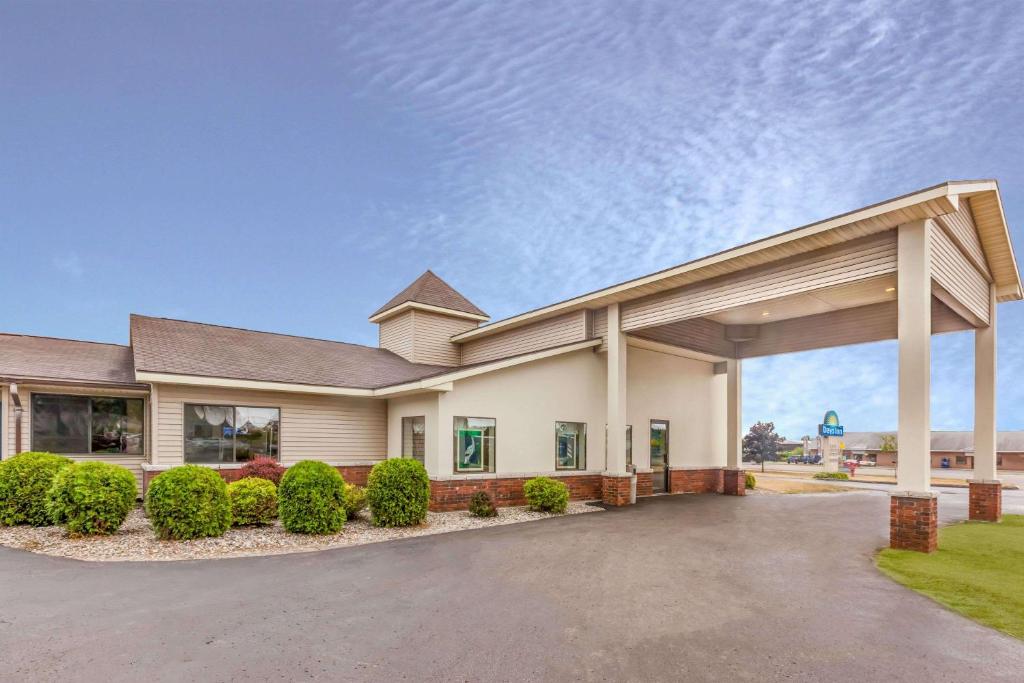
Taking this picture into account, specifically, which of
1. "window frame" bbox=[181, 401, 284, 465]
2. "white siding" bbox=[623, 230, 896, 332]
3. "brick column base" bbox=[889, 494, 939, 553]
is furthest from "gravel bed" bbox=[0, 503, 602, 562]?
"brick column base" bbox=[889, 494, 939, 553]

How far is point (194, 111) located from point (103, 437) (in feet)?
45.4

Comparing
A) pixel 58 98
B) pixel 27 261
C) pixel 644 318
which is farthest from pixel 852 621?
pixel 27 261

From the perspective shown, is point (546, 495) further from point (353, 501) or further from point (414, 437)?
point (353, 501)

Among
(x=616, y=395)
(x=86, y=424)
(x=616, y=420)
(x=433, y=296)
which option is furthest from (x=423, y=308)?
(x=86, y=424)

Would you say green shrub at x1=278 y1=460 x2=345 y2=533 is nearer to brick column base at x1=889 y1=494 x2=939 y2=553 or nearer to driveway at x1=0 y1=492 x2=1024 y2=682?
driveway at x1=0 y1=492 x2=1024 y2=682

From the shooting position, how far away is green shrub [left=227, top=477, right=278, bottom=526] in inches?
391

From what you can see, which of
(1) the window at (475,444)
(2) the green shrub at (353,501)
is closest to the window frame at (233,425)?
(2) the green shrub at (353,501)

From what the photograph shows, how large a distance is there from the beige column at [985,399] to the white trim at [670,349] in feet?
23.2

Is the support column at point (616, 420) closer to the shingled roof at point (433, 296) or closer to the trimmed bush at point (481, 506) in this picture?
the trimmed bush at point (481, 506)

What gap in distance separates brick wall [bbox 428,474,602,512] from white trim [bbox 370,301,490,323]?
8486mm

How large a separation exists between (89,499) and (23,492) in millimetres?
2382

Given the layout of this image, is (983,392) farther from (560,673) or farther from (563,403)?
(560,673)

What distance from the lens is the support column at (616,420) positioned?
1468 cm

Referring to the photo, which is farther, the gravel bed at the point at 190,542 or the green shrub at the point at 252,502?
the green shrub at the point at 252,502
